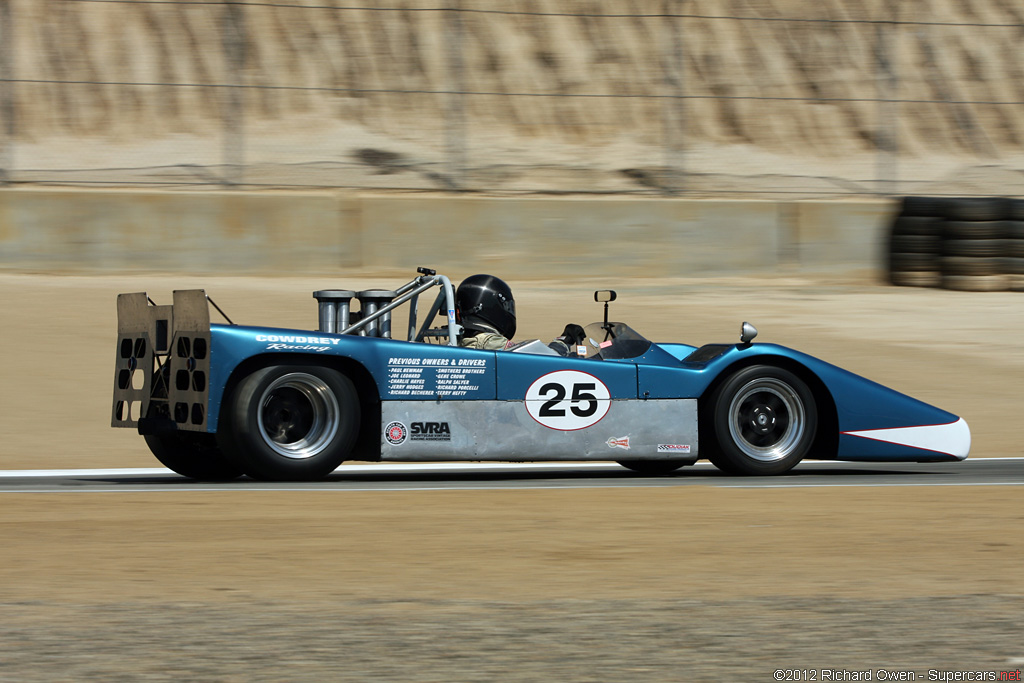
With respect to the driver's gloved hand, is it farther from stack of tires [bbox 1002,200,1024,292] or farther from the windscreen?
stack of tires [bbox 1002,200,1024,292]

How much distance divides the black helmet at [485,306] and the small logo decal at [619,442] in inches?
39.3

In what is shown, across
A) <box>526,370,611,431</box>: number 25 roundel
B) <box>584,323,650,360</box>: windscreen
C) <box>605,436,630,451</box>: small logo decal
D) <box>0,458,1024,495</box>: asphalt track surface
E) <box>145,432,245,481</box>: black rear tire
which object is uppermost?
<box>584,323,650,360</box>: windscreen

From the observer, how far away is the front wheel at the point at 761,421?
354 inches

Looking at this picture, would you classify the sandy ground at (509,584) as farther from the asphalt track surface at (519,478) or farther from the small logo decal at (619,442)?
the small logo decal at (619,442)

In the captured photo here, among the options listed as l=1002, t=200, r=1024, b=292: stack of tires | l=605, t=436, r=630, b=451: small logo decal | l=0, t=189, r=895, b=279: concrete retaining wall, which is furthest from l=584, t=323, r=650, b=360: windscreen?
l=1002, t=200, r=1024, b=292: stack of tires

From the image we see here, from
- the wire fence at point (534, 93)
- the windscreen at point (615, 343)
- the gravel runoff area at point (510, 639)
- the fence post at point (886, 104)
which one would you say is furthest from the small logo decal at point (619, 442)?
the wire fence at point (534, 93)

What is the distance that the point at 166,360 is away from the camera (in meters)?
8.72

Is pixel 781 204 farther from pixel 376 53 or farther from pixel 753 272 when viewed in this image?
pixel 376 53

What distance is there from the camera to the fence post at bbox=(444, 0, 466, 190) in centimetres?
1806

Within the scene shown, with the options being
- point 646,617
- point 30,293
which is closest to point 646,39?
point 30,293

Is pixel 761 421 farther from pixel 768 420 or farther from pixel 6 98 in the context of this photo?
pixel 6 98

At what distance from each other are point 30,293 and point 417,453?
8.37 m

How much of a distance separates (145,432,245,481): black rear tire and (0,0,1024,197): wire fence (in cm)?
1149

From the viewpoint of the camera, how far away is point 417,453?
8.55 m
